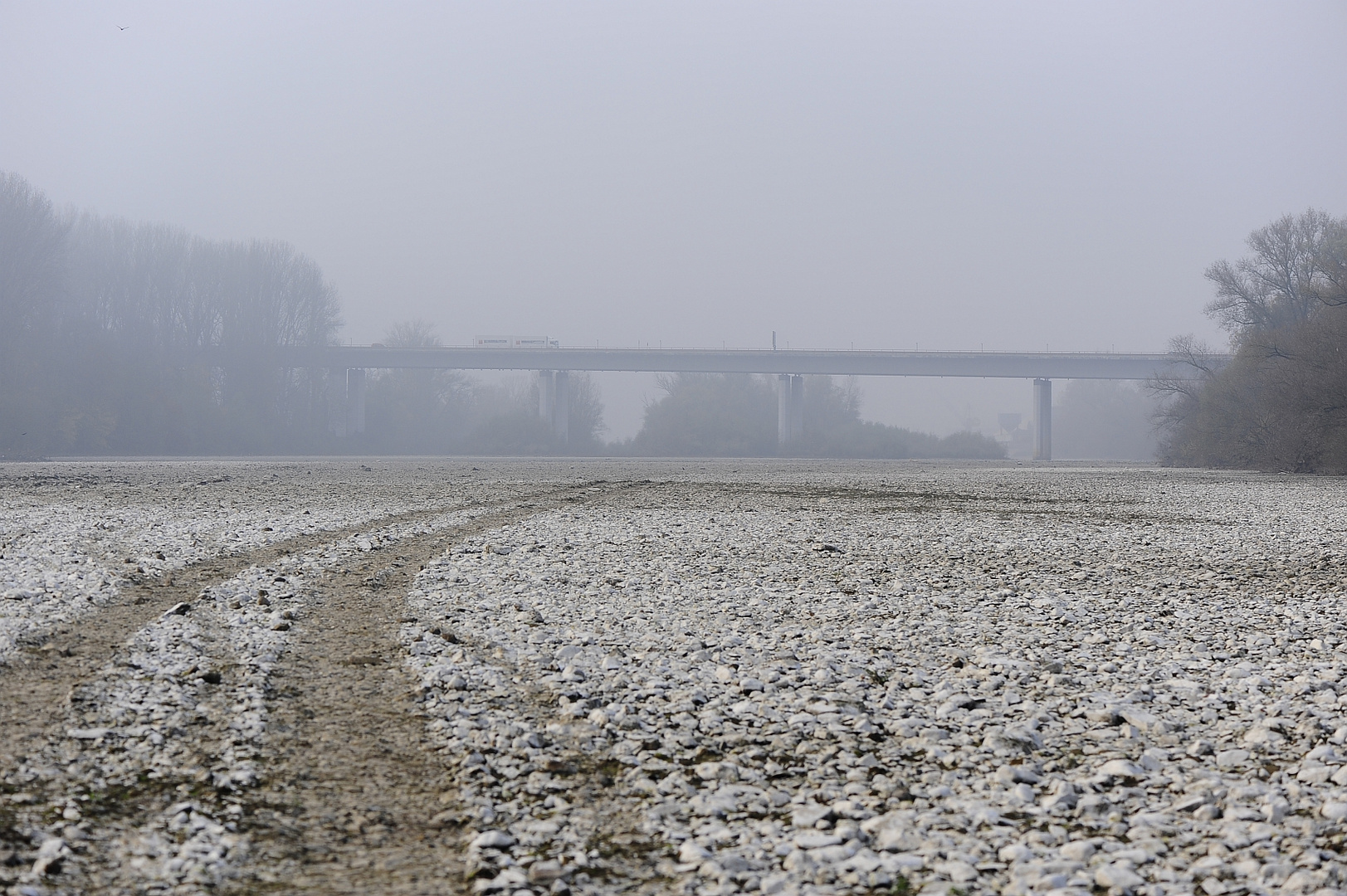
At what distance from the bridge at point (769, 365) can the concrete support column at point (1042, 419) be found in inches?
2.9

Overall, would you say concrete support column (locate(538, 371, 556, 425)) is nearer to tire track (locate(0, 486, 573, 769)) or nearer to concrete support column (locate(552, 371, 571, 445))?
concrete support column (locate(552, 371, 571, 445))

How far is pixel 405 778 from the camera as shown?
455 centimetres

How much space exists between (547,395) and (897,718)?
3294 inches

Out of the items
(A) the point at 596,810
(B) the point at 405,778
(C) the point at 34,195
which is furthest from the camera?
(C) the point at 34,195

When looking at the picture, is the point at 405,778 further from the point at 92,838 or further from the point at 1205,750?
the point at 1205,750

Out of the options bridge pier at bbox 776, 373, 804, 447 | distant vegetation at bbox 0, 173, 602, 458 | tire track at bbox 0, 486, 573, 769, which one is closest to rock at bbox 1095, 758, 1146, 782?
tire track at bbox 0, 486, 573, 769

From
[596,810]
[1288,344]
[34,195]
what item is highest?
[34,195]

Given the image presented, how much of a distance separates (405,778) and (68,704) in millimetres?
2084

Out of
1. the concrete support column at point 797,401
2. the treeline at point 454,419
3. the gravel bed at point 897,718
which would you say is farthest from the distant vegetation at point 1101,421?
the gravel bed at point 897,718

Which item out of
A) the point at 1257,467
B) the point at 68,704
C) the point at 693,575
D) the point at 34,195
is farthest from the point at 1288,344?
the point at 34,195

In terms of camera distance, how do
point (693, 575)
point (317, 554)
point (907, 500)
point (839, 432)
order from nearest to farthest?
point (693, 575), point (317, 554), point (907, 500), point (839, 432)

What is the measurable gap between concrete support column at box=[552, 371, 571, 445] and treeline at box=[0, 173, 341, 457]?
60.2 feet

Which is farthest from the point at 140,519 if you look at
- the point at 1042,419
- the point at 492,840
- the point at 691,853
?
the point at 1042,419

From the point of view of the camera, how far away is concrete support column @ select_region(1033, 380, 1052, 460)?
292 feet
